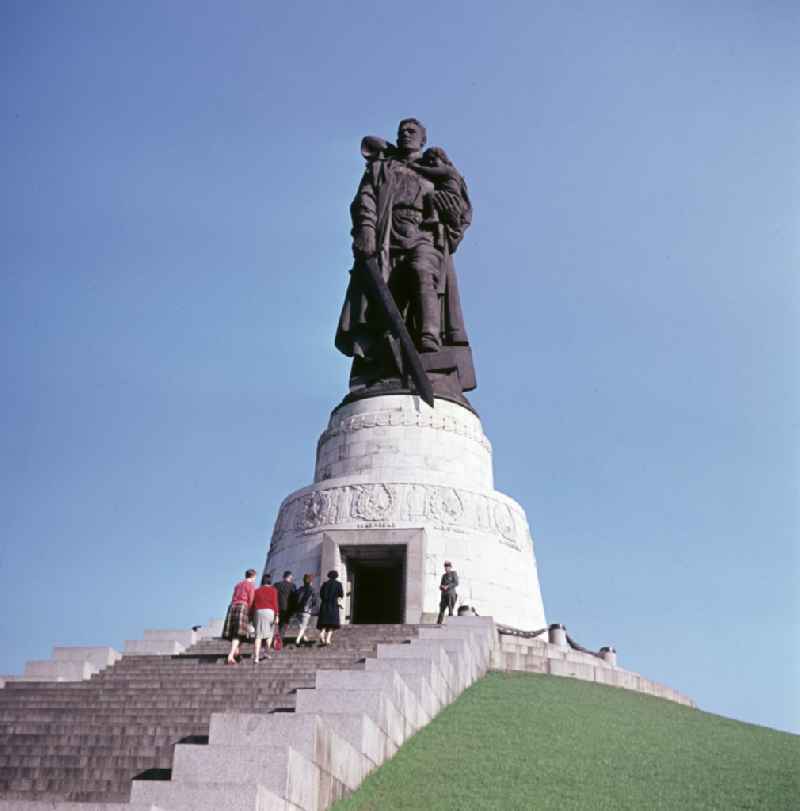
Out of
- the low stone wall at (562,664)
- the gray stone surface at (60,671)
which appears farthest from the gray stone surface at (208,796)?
the low stone wall at (562,664)

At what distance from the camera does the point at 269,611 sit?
16.5 m

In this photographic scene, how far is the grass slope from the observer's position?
1055 centimetres

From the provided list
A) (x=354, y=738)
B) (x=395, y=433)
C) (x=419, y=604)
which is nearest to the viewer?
(x=354, y=738)

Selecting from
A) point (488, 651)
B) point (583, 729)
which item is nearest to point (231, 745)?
point (583, 729)

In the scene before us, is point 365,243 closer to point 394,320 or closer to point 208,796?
point 394,320

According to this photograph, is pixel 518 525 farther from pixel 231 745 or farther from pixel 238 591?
pixel 231 745

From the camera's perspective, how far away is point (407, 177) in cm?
2952

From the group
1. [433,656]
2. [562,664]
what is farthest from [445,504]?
[433,656]

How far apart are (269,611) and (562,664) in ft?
23.3

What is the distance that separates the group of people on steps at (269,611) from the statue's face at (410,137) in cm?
1568

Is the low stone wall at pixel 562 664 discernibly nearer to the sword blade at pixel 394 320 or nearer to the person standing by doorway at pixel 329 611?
the person standing by doorway at pixel 329 611

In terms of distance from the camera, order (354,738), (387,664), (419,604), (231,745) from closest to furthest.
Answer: (231,745) → (354,738) → (387,664) → (419,604)

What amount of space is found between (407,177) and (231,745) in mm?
22090

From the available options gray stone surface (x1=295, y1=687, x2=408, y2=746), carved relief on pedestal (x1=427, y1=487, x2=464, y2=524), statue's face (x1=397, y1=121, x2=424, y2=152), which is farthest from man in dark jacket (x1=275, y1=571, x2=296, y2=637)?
statue's face (x1=397, y1=121, x2=424, y2=152)
